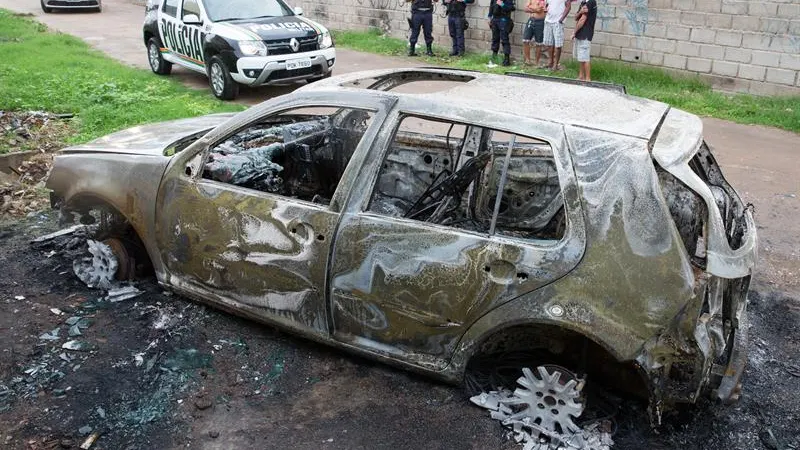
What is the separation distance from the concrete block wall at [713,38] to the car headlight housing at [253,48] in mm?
6200

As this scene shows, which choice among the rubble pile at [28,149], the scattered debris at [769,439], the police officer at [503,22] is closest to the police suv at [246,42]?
the rubble pile at [28,149]

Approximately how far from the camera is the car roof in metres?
3.30

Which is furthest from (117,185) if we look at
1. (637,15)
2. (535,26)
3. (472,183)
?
(535,26)

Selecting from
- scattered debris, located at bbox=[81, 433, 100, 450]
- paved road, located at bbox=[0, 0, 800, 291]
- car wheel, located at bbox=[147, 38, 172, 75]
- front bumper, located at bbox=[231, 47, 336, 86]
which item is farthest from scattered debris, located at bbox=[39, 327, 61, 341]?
car wheel, located at bbox=[147, 38, 172, 75]

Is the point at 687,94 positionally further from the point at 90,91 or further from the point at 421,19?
the point at 90,91

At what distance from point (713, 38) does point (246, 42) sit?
7.63 m

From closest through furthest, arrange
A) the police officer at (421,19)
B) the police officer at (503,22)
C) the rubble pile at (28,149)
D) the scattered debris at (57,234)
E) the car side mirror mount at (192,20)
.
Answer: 1. the scattered debris at (57,234)
2. the rubble pile at (28,149)
3. the car side mirror mount at (192,20)
4. the police officer at (503,22)
5. the police officer at (421,19)

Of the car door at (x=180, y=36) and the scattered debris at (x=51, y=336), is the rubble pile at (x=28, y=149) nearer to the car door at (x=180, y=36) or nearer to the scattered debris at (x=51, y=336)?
the scattered debris at (x=51, y=336)

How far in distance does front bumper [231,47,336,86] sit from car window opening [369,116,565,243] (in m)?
6.12

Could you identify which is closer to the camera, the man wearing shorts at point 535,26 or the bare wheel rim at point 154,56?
the bare wheel rim at point 154,56

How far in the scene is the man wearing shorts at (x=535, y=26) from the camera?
13.1 meters

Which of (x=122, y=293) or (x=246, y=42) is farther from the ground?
(x=246, y=42)

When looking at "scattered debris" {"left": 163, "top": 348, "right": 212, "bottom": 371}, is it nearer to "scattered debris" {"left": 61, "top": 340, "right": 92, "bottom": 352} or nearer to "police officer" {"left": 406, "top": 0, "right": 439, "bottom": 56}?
"scattered debris" {"left": 61, "top": 340, "right": 92, "bottom": 352}

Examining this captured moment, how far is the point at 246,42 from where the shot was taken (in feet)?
33.3
